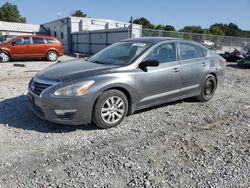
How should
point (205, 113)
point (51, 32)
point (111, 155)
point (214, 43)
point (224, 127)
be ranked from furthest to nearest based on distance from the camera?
point (51, 32), point (214, 43), point (205, 113), point (224, 127), point (111, 155)

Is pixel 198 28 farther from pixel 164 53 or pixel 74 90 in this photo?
pixel 74 90

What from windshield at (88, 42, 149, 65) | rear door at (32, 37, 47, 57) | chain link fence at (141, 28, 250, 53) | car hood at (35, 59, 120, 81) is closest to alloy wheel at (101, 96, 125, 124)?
car hood at (35, 59, 120, 81)

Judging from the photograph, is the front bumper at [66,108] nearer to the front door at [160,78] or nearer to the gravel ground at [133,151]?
the gravel ground at [133,151]

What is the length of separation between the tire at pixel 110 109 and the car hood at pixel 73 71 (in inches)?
16.6

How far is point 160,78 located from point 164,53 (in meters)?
0.60

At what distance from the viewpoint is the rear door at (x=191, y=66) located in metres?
5.74

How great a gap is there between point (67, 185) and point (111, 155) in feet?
2.83

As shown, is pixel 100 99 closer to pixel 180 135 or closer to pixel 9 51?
pixel 180 135

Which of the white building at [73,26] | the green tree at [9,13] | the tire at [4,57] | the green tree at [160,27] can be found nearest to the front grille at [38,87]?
the tire at [4,57]

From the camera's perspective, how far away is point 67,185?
3.00 m

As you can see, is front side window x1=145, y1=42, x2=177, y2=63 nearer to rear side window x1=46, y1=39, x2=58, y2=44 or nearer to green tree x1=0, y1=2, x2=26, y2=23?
rear side window x1=46, y1=39, x2=58, y2=44

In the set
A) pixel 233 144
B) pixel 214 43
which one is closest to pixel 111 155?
pixel 233 144

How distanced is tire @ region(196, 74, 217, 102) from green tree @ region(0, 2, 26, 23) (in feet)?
256

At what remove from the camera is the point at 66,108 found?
4.23 m
